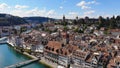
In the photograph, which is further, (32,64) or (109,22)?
(109,22)

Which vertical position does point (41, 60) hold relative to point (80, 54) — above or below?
below

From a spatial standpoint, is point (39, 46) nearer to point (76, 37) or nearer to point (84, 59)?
point (76, 37)

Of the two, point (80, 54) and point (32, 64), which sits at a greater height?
point (80, 54)

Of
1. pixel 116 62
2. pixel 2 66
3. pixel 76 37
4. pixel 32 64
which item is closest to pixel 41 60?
pixel 32 64

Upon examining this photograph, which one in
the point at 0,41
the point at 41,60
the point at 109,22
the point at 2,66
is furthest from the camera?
the point at 109,22

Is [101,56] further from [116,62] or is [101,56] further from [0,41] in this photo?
[0,41]

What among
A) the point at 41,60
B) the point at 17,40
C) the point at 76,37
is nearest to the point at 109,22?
the point at 76,37

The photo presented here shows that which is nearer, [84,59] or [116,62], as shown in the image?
[116,62]

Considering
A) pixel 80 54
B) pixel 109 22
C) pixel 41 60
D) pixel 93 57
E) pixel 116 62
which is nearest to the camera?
pixel 116 62

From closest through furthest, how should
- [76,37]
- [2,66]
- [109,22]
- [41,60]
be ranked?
[2,66], [41,60], [76,37], [109,22]
